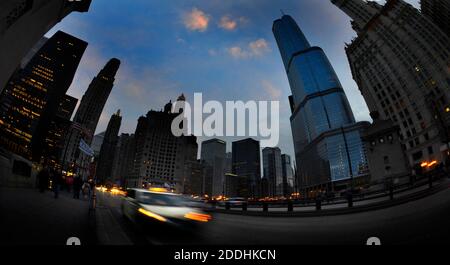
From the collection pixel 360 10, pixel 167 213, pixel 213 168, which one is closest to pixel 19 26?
pixel 167 213

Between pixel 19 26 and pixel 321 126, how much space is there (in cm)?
13422

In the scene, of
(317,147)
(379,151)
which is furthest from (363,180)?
(379,151)

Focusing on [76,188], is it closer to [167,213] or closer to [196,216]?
[167,213]

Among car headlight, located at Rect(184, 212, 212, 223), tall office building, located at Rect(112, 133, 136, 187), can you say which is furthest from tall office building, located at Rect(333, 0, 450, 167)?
tall office building, located at Rect(112, 133, 136, 187)

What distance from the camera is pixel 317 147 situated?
12050 centimetres

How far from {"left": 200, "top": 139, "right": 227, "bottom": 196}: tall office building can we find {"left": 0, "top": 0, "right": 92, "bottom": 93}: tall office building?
102101 mm

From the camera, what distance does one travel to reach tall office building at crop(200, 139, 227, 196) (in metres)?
114

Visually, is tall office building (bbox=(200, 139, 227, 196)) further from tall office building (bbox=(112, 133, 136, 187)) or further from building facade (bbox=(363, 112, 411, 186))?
building facade (bbox=(363, 112, 411, 186))

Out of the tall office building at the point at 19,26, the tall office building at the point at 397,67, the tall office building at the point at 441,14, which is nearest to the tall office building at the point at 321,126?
the tall office building at the point at 397,67

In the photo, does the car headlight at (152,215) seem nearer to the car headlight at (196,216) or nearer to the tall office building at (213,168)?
the car headlight at (196,216)

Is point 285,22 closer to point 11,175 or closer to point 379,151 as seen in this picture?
point 379,151

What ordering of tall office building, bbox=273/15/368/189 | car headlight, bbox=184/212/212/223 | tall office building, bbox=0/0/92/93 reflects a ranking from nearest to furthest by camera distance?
1. car headlight, bbox=184/212/212/223
2. tall office building, bbox=0/0/92/93
3. tall office building, bbox=273/15/368/189

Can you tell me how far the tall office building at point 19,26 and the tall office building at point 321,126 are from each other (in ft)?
340

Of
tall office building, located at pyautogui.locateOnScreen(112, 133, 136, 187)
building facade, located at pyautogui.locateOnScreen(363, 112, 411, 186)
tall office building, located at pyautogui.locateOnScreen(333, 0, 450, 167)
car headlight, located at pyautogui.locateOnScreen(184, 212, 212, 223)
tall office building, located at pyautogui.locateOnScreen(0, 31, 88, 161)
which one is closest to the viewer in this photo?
car headlight, located at pyautogui.locateOnScreen(184, 212, 212, 223)
